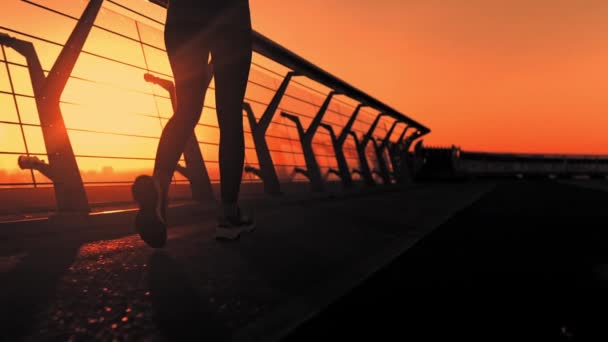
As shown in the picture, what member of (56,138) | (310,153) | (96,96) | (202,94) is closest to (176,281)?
(202,94)

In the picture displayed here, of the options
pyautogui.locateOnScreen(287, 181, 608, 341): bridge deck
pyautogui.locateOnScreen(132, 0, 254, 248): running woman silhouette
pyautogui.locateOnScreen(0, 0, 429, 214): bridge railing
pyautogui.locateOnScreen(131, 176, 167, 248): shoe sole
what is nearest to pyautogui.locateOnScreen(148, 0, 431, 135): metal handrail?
pyautogui.locateOnScreen(0, 0, 429, 214): bridge railing

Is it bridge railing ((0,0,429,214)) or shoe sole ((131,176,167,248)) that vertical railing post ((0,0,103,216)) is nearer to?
bridge railing ((0,0,429,214))

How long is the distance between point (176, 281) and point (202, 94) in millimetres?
1340

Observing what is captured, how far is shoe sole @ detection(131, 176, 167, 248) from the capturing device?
7.91 ft

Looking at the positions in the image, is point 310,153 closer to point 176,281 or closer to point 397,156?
point 176,281

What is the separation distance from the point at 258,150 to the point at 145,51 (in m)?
2.81

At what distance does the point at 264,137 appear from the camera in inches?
347

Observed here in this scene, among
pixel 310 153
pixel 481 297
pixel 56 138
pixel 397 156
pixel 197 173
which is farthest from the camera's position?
pixel 397 156

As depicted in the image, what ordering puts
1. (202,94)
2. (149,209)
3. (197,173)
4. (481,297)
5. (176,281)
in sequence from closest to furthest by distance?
(481,297) < (176,281) < (149,209) < (202,94) < (197,173)

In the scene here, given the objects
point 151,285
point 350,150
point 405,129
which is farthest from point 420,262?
point 405,129

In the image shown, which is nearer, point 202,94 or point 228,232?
point 202,94

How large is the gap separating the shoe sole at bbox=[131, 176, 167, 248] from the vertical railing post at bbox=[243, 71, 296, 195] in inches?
242

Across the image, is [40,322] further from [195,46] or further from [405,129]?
[405,129]

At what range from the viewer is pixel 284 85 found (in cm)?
890
